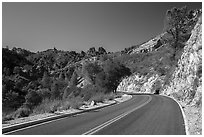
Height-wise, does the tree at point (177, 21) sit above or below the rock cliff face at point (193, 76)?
above

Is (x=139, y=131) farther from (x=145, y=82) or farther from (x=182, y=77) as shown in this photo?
(x=145, y=82)

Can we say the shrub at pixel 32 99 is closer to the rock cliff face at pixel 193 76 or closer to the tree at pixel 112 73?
the tree at pixel 112 73

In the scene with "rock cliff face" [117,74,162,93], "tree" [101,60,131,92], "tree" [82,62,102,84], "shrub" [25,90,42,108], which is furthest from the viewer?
"rock cliff face" [117,74,162,93]

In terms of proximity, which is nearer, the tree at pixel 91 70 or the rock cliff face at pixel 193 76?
the rock cliff face at pixel 193 76

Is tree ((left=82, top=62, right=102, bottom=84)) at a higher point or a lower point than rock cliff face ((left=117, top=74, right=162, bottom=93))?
higher

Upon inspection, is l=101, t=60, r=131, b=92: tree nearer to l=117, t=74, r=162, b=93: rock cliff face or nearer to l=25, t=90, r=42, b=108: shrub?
l=117, t=74, r=162, b=93: rock cliff face

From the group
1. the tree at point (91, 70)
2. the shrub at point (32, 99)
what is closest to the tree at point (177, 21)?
the tree at point (91, 70)

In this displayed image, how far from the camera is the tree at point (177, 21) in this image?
53.5 metres

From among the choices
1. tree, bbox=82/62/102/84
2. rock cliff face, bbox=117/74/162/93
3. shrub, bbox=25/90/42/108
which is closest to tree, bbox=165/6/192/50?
rock cliff face, bbox=117/74/162/93

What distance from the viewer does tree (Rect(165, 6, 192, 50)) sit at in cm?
5347

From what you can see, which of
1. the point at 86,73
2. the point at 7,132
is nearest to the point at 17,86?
the point at 86,73

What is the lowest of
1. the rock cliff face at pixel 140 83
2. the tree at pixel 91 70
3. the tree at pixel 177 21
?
the rock cliff face at pixel 140 83

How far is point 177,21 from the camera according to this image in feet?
177

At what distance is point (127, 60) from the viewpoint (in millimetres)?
108750
